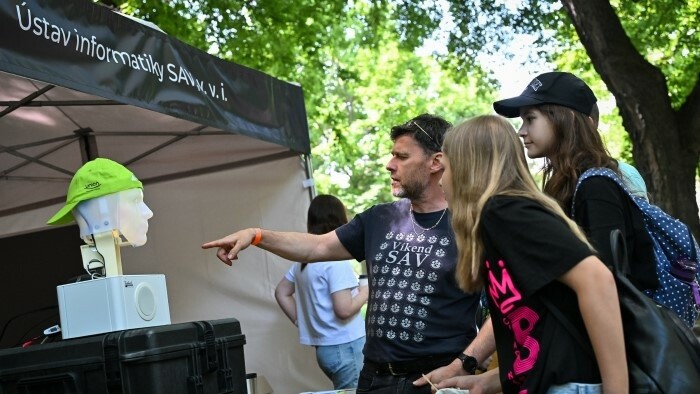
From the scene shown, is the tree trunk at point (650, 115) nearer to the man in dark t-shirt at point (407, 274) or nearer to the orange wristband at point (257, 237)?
the man in dark t-shirt at point (407, 274)

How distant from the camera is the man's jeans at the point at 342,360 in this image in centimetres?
A: 663

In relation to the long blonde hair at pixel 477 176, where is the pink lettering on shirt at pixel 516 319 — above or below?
below

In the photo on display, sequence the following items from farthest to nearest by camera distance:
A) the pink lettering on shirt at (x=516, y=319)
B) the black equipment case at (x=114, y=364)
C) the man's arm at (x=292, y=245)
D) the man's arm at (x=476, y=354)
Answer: the man's arm at (x=292, y=245), the man's arm at (x=476, y=354), the black equipment case at (x=114, y=364), the pink lettering on shirt at (x=516, y=319)

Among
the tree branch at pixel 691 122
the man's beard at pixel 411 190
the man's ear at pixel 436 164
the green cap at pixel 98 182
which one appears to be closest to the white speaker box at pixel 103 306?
the green cap at pixel 98 182

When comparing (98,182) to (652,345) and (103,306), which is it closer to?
(103,306)

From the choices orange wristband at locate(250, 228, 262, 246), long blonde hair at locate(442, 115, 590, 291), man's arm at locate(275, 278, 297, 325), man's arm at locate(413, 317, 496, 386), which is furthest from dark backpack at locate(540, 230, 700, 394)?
man's arm at locate(275, 278, 297, 325)

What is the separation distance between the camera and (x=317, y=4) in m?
14.6

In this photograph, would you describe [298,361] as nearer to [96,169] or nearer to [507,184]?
[96,169]

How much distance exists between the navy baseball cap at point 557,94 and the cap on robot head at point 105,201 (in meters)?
1.49

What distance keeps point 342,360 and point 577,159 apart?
3.94m

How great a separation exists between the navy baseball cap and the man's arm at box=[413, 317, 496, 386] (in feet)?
2.61

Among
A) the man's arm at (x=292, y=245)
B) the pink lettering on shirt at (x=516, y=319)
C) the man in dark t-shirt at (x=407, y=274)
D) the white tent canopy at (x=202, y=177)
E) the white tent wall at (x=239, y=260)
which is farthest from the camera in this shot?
the white tent wall at (x=239, y=260)

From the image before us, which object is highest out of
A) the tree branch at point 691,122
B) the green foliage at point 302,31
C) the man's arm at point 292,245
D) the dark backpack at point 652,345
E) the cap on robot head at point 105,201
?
the green foliage at point 302,31

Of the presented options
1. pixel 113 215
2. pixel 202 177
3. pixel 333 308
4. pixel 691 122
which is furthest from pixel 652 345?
pixel 691 122
